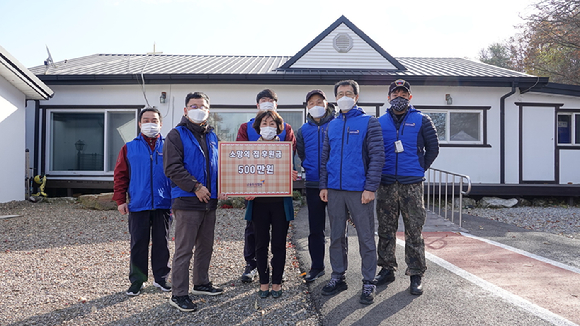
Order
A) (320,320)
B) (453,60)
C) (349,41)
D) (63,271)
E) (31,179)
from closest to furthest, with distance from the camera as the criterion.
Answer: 1. (320,320)
2. (63,271)
3. (31,179)
4. (349,41)
5. (453,60)

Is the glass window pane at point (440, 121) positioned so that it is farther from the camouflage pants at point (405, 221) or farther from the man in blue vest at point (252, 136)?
the man in blue vest at point (252, 136)

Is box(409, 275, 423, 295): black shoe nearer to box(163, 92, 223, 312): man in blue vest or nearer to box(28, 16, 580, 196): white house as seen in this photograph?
box(163, 92, 223, 312): man in blue vest

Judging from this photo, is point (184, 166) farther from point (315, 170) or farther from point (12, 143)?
point (12, 143)

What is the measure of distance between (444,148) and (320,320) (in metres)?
8.18

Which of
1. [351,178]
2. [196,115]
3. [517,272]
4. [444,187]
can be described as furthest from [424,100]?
[196,115]

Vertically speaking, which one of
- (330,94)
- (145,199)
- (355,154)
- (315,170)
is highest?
(330,94)

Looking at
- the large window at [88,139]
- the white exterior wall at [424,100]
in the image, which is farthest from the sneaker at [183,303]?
the large window at [88,139]

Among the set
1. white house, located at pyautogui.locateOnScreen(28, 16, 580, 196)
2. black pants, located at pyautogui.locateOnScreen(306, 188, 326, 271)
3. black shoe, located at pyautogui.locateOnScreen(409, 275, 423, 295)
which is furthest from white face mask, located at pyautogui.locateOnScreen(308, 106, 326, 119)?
white house, located at pyautogui.locateOnScreen(28, 16, 580, 196)

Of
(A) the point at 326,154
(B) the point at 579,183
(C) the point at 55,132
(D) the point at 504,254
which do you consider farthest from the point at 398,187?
(C) the point at 55,132

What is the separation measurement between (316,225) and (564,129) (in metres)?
10.2

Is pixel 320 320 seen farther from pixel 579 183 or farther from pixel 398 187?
pixel 579 183

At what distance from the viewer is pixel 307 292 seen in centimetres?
350

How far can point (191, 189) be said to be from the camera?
120 inches

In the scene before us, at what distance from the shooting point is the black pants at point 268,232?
3311 mm
